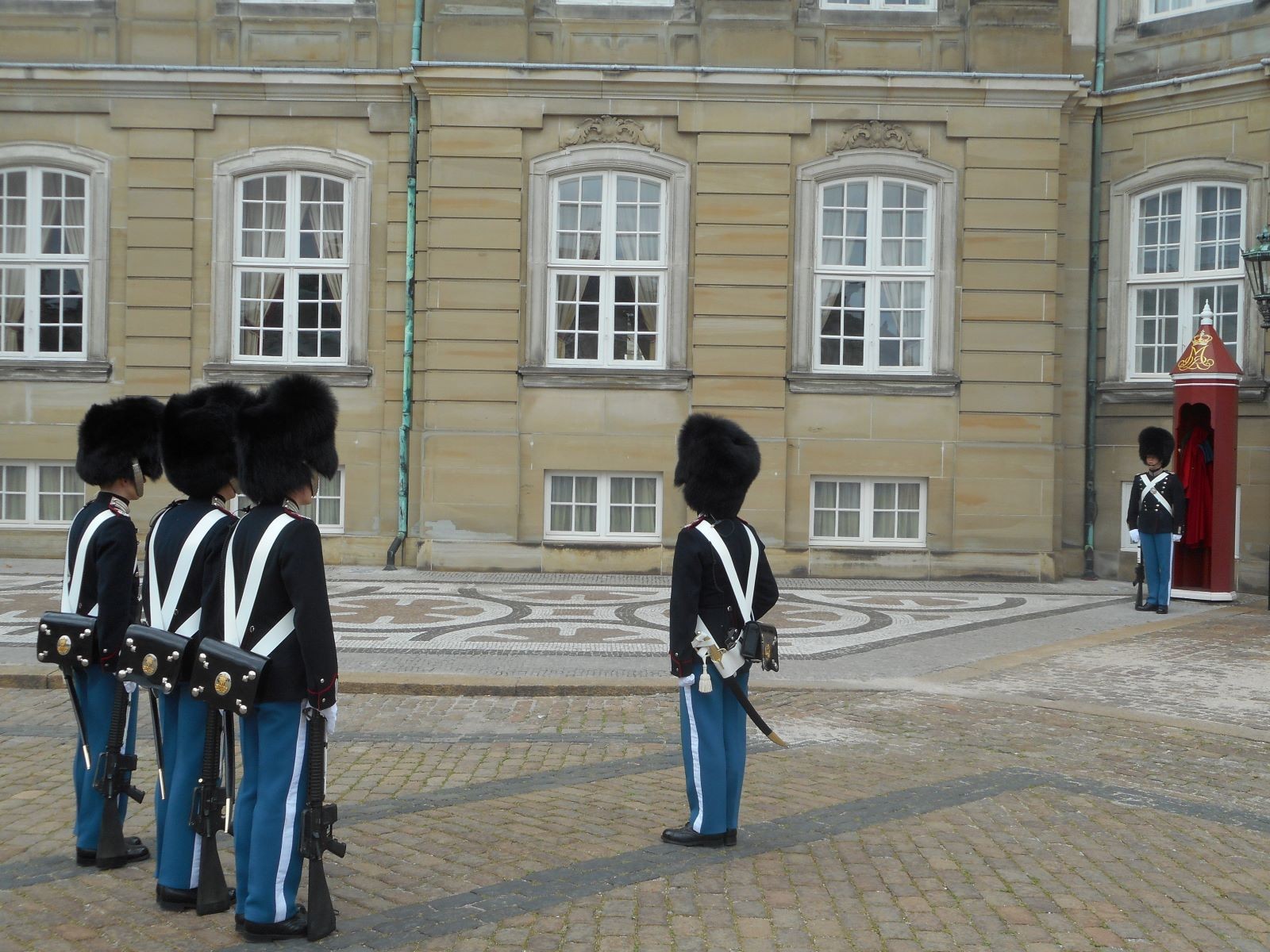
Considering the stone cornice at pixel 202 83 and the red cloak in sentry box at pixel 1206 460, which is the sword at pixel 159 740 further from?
the stone cornice at pixel 202 83

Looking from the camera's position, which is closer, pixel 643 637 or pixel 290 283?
pixel 643 637

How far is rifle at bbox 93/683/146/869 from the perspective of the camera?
589 cm

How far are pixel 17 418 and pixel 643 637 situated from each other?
1007 centimetres

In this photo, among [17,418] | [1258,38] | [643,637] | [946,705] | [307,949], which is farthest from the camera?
[17,418]

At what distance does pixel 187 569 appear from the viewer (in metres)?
5.64

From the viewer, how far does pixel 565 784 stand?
7.55m

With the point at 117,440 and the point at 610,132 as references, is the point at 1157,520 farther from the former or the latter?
the point at 117,440

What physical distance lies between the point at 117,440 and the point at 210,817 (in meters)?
1.83

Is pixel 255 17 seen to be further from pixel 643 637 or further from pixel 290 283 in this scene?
pixel 643 637

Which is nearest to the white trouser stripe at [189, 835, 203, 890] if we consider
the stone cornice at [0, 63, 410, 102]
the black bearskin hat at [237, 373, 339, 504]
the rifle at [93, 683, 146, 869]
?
the rifle at [93, 683, 146, 869]

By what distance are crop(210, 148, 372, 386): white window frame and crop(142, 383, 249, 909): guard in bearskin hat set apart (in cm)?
1269

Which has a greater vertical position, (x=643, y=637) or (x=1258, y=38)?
(x=1258, y=38)

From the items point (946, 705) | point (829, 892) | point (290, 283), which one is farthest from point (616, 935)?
point (290, 283)

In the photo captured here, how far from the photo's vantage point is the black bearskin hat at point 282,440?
528 centimetres
